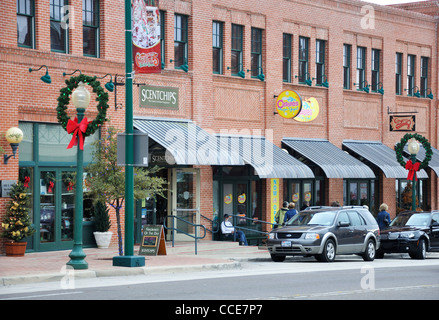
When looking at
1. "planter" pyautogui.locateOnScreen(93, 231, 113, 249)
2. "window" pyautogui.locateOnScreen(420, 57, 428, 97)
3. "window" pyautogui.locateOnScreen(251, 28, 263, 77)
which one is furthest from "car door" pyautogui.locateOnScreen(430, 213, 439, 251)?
"window" pyautogui.locateOnScreen(420, 57, 428, 97)

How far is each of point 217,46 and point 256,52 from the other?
2.17 m

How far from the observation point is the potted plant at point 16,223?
21922mm

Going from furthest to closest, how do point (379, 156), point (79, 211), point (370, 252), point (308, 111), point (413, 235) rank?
point (379, 156), point (308, 111), point (413, 235), point (370, 252), point (79, 211)

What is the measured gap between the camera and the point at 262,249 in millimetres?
25672

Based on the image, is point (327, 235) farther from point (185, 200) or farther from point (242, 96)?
point (242, 96)

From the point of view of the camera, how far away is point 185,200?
93.0 feet

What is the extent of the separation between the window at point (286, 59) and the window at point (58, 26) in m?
10.8

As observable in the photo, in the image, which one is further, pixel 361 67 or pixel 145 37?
pixel 361 67

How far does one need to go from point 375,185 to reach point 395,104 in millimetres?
4066

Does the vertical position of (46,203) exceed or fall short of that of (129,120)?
it falls short

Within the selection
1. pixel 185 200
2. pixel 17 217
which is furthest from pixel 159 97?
pixel 17 217

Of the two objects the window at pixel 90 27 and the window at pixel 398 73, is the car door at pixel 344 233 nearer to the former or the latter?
the window at pixel 90 27
